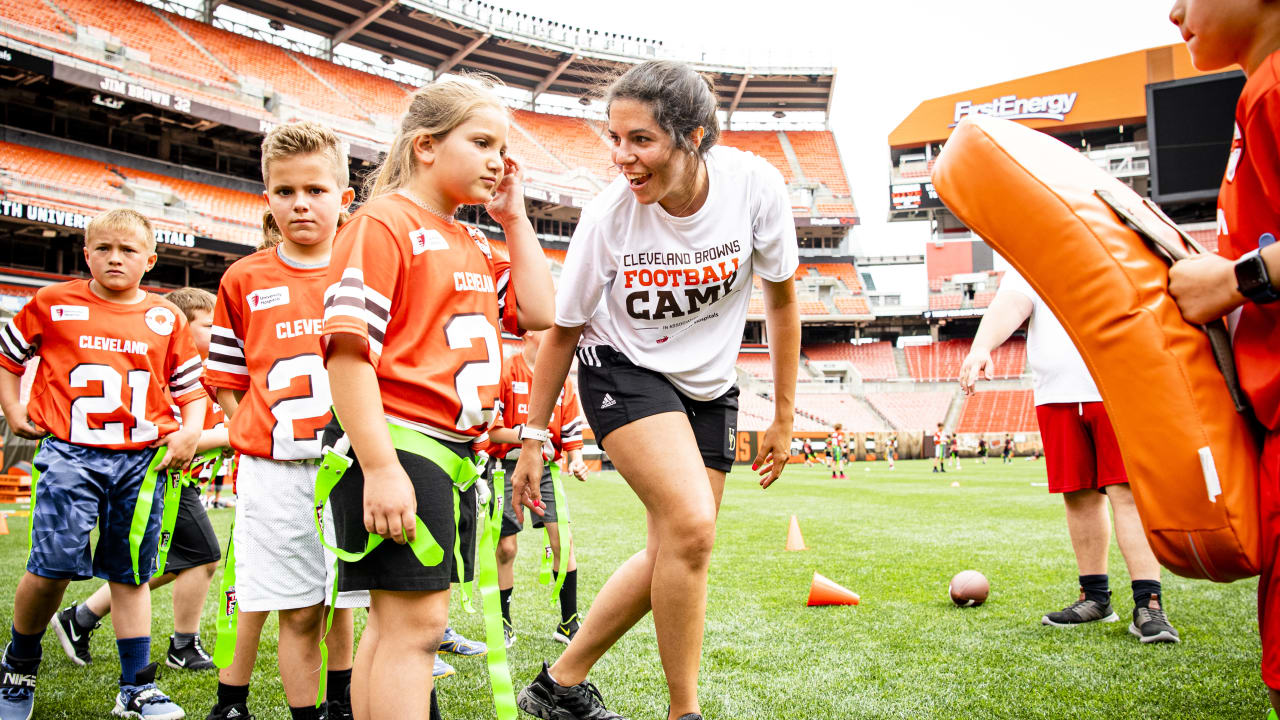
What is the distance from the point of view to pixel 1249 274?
1457 mm

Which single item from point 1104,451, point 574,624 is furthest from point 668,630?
point 1104,451

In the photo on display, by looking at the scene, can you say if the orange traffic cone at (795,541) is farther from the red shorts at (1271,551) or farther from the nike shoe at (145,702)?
the red shorts at (1271,551)

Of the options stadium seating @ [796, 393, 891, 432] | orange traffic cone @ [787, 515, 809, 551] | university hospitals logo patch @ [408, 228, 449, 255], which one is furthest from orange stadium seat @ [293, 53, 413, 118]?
university hospitals logo patch @ [408, 228, 449, 255]

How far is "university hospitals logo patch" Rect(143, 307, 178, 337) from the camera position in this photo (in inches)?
150

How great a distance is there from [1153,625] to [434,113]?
3.94 m

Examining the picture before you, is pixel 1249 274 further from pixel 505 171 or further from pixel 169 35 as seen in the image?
pixel 169 35

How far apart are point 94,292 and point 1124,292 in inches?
161

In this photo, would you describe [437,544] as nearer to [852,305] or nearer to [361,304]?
[361,304]

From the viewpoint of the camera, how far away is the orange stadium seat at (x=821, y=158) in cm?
5184

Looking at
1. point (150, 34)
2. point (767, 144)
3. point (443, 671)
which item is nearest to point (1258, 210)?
point (443, 671)

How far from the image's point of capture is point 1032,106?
50375 mm

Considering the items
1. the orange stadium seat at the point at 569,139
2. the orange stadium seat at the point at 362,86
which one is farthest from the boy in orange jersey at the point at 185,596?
the orange stadium seat at the point at 569,139

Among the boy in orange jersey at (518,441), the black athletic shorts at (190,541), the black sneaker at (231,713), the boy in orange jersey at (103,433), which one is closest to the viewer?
the black sneaker at (231,713)

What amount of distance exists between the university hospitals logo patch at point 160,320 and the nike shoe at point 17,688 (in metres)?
1.47
